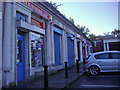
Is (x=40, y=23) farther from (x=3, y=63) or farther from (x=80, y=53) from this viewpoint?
(x=80, y=53)

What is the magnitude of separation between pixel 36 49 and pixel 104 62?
4511 mm

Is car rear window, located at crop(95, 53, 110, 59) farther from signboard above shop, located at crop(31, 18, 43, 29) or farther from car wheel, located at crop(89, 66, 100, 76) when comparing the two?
signboard above shop, located at crop(31, 18, 43, 29)

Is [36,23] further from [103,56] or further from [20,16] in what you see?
[103,56]

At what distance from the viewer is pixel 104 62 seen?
8594mm

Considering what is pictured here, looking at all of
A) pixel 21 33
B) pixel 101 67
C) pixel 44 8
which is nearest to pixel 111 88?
pixel 101 67

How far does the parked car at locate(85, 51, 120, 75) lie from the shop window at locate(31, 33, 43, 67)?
10.9ft

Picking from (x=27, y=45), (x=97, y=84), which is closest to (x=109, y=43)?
(x=97, y=84)

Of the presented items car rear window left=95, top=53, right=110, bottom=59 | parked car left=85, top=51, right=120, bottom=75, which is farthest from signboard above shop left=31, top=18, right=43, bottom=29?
car rear window left=95, top=53, right=110, bottom=59

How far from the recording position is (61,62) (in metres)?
12.1

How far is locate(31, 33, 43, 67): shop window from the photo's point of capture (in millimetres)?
7856

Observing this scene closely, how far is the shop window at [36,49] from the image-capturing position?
786 cm

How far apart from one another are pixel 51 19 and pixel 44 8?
118 centimetres

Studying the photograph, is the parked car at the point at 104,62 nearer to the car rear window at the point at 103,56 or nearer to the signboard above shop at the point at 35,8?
the car rear window at the point at 103,56

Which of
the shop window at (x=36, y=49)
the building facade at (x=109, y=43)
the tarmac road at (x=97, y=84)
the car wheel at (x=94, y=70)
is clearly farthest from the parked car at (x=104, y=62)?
the building facade at (x=109, y=43)
